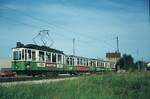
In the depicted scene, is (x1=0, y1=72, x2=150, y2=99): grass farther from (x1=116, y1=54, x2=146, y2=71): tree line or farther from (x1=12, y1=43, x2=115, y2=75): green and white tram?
(x1=12, y1=43, x2=115, y2=75): green and white tram

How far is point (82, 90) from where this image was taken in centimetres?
1364

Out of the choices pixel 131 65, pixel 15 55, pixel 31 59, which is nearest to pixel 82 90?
pixel 31 59

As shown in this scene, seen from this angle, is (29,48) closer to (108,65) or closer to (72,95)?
(72,95)

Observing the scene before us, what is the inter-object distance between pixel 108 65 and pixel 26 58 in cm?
3060

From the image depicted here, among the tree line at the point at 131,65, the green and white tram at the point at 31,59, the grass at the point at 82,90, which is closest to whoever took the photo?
the grass at the point at 82,90

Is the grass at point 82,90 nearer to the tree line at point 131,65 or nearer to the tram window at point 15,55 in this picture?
the tree line at point 131,65

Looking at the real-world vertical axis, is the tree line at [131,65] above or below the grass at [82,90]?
above

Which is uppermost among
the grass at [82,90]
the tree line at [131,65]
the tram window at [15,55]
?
the tram window at [15,55]

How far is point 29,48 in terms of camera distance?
100 feet

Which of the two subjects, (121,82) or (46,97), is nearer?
(46,97)

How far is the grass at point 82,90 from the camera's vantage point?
10852 mm

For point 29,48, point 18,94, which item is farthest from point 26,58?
point 18,94

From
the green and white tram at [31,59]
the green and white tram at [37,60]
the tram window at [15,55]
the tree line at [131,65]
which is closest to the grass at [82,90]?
the tree line at [131,65]

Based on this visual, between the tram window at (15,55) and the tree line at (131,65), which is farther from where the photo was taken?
the tram window at (15,55)
